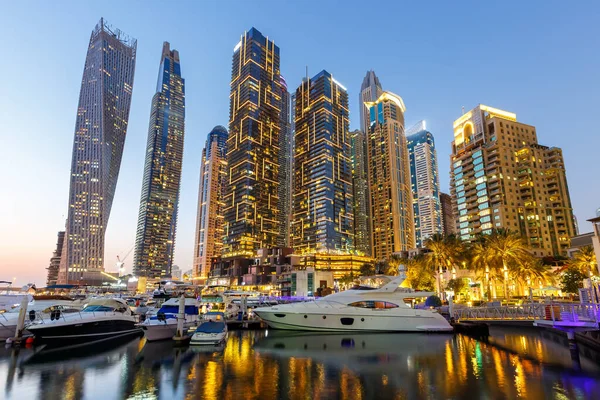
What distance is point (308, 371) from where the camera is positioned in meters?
16.8

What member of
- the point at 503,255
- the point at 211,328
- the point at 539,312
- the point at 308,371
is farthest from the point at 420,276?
the point at 308,371

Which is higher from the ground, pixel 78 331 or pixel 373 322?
pixel 78 331

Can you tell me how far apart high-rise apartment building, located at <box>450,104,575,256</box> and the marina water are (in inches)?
3857

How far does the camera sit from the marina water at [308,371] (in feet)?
43.5

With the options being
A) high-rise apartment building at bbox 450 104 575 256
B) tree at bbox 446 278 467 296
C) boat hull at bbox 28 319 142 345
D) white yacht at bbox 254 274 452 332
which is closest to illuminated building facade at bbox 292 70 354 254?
high-rise apartment building at bbox 450 104 575 256

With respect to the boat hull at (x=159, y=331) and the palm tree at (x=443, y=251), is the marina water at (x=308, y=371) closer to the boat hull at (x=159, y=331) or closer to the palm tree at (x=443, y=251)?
the boat hull at (x=159, y=331)

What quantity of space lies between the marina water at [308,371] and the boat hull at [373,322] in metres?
4.58

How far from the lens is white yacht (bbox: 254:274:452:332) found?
3056 cm

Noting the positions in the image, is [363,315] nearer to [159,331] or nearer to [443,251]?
[159,331]

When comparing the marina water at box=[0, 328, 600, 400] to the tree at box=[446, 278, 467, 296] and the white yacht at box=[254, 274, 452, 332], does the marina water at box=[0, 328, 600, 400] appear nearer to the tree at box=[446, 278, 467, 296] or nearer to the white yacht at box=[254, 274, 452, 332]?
the white yacht at box=[254, 274, 452, 332]

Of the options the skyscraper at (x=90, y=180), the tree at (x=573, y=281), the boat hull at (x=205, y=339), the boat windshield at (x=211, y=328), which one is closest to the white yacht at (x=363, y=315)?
the boat windshield at (x=211, y=328)

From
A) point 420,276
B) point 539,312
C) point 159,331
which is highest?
point 420,276

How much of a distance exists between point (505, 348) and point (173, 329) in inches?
955

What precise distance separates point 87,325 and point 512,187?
123449 mm
